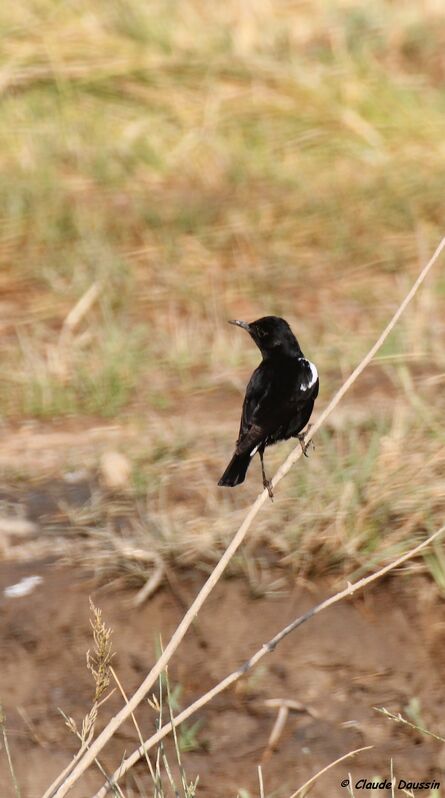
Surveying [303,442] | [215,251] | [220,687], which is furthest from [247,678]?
[215,251]

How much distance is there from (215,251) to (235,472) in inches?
157

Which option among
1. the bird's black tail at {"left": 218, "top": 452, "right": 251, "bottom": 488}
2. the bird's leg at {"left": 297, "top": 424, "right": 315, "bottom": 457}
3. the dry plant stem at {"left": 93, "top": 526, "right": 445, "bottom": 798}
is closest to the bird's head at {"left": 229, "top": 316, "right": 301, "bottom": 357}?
the bird's leg at {"left": 297, "top": 424, "right": 315, "bottom": 457}

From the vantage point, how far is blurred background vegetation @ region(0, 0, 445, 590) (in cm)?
393

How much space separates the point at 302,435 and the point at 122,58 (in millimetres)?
5403

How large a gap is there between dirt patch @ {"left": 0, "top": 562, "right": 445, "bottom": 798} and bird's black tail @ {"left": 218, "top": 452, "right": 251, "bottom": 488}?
3.06ft

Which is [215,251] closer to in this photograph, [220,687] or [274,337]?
[274,337]

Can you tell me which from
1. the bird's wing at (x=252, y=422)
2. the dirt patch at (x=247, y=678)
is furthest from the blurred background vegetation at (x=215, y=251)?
the bird's wing at (x=252, y=422)

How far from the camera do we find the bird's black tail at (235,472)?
2.63 meters

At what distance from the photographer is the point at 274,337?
10.6ft

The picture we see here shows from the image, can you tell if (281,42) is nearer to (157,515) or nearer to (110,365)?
(110,365)

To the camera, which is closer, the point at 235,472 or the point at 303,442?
the point at 235,472

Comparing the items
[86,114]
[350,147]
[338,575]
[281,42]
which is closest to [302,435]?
[338,575]

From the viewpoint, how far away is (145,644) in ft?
11.6

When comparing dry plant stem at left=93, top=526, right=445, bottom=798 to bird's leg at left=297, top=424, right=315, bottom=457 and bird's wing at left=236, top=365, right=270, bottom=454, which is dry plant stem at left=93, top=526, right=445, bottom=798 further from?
bird's wing at left=236, top=365, right=270, bottom=454
